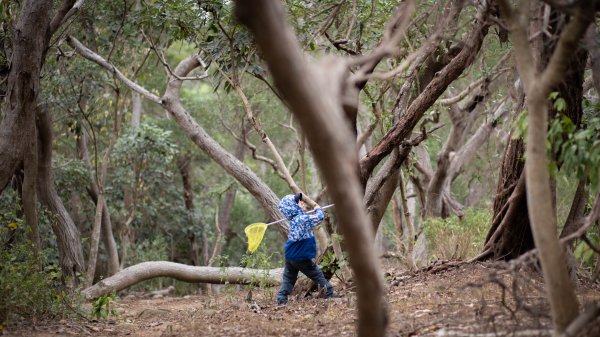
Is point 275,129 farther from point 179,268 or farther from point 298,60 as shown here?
point 298,60

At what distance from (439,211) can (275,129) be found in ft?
26.9

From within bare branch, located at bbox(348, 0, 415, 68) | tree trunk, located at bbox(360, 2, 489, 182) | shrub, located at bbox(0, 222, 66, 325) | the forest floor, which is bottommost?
the forest floor

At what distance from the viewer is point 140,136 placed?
55.8 ft

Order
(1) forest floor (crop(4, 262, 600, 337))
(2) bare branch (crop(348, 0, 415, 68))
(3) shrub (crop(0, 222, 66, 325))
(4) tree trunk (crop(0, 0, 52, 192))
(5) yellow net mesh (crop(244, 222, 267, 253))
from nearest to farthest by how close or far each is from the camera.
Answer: (2) bare branch (crop(348, 0, 415, 68)) < (1) forest floor (crop(4, 262, 600, 337)) < (3) shrub (crop(0, 222, 66, 325)) < (4) tree trunk (crop(0, 0, 52, 192)) < (5) yellow net mesh (crop(244, 222, 267, 253))

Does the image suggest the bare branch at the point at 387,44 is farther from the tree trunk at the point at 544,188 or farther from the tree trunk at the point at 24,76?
the tree trunk at the point at 24,76

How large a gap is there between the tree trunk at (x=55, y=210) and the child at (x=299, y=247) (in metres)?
5.19

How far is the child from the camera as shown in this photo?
9188 millimetres

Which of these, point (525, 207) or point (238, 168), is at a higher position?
point (238, 168)

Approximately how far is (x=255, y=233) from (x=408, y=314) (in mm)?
3624

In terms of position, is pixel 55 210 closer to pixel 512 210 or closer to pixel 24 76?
pixel 24 76

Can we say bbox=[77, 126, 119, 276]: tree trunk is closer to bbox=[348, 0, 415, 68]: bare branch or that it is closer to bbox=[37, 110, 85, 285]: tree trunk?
bbox=[37, 110, 85, 285]: tree trunk

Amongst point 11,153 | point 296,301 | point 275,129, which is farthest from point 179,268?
point 275,129

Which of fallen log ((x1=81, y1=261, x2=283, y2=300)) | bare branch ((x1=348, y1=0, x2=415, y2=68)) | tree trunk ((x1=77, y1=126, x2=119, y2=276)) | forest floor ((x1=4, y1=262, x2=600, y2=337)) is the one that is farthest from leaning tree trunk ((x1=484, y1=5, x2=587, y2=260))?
tree trunk ((x1=77, y1=126, x2=119, y2=276))

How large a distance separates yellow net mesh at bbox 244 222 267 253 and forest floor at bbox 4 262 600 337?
2.71 ft
